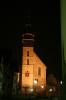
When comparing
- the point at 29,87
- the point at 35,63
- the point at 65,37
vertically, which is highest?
the point at 65,37

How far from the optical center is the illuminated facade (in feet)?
232

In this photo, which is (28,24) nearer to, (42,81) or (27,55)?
(27,55)

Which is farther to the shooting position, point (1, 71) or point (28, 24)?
point (28, 24)

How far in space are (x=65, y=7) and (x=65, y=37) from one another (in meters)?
0.19

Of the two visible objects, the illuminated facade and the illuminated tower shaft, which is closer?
the illuminated facade

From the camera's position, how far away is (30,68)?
71562 millimetres

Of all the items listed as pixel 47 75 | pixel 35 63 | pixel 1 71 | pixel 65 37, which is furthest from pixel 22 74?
pixel 65 37

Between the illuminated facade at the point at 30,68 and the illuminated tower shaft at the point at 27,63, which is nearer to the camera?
the illuminated facade at the point at 30,68

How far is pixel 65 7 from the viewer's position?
81.5 inches

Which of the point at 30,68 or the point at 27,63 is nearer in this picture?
the point at 27,63

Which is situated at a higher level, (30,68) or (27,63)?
(27,63)

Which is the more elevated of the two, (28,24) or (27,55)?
(28,24)

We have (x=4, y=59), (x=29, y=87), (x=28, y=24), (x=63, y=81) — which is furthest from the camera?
(x=28, y=24)

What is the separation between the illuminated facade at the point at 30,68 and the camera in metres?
70.8
